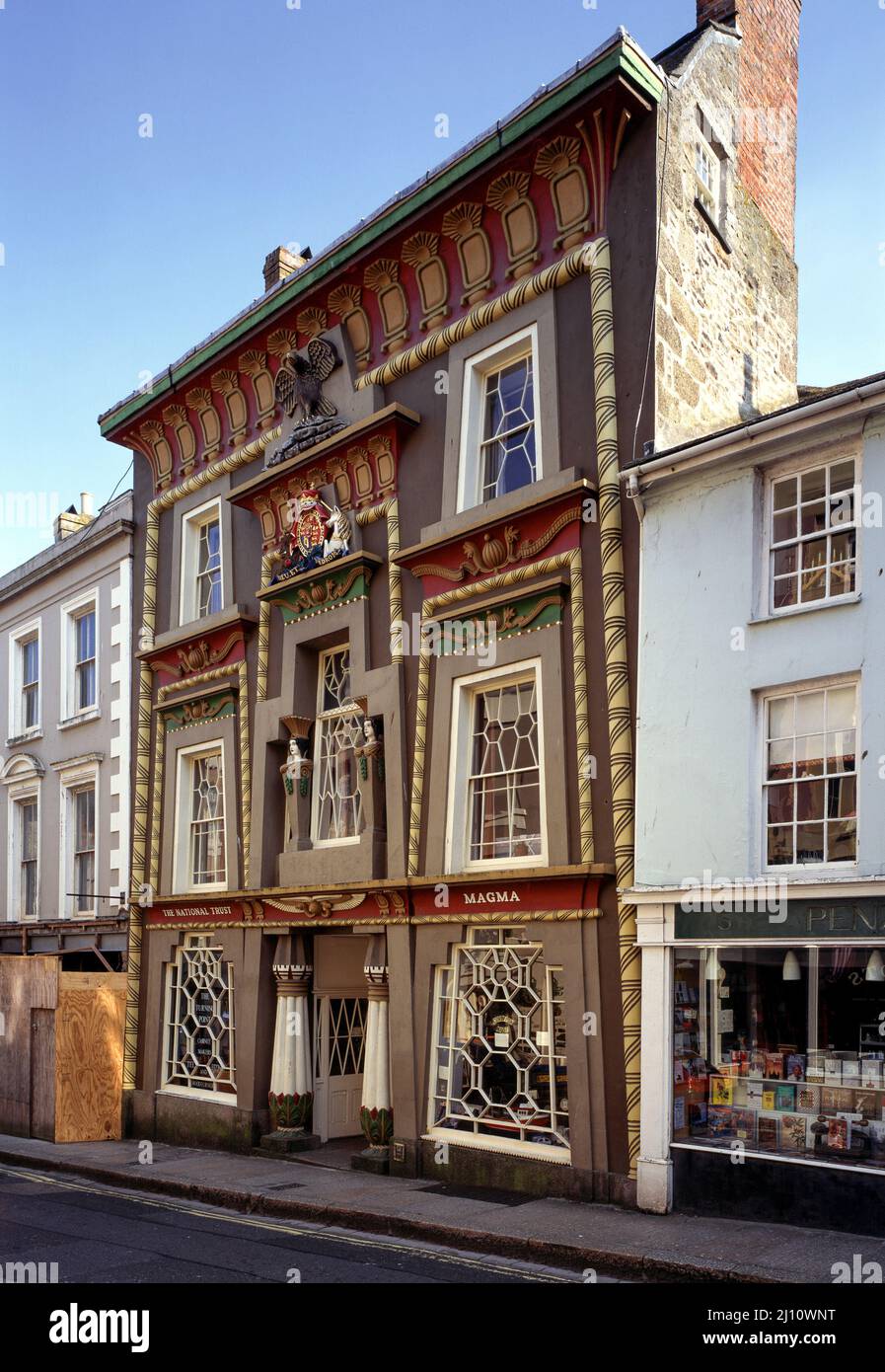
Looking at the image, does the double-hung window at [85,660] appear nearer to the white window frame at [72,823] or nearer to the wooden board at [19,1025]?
the white window frame at [72,823]

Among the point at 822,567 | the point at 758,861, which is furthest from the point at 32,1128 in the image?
the point at 822,567

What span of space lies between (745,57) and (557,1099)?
1317 centimetres

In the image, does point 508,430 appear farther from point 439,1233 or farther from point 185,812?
point 439,1233

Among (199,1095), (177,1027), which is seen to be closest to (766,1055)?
(199,1095)

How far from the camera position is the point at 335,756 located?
16.3 meters

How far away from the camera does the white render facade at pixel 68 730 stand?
20.4m

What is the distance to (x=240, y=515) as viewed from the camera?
1836 cm

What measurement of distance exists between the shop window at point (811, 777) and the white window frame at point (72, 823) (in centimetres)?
1267

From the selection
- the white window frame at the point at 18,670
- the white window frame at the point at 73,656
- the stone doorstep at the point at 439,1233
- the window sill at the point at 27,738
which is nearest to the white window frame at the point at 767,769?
the stone doorstep at the point at 439,1233

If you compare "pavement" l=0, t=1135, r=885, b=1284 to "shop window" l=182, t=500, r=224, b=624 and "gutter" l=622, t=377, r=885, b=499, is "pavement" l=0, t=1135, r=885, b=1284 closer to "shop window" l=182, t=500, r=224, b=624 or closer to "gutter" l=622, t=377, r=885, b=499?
"gutter" l=622, t=377, r=885, b=499

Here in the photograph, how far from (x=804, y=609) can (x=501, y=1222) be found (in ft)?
19.4

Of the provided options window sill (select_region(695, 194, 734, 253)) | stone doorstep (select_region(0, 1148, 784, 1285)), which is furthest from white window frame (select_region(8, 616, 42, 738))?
window sill (select_region(695, 194, 734, 253))

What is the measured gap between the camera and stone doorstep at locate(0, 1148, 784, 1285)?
912 centimetres
